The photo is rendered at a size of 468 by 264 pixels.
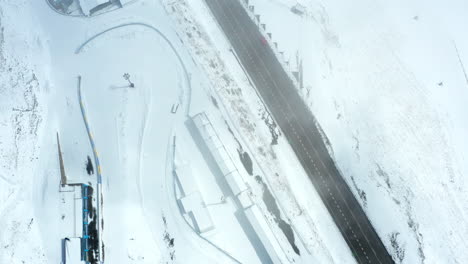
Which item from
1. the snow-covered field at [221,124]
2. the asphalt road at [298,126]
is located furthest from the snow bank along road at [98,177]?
the asphalt road at [298,126]

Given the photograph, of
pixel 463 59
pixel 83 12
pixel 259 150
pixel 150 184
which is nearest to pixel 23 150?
pixel 150 184

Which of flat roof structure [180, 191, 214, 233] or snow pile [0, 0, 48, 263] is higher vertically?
snow pile [0, 0, 48, 263]

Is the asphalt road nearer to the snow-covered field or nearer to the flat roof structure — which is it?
the snow-covered field

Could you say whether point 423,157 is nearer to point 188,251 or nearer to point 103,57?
point 188,251

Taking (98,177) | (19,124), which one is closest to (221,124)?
(98,177)

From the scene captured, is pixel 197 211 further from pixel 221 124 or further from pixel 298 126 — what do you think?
pixel 298 126

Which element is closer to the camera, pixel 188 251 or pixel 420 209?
pixel 188 251

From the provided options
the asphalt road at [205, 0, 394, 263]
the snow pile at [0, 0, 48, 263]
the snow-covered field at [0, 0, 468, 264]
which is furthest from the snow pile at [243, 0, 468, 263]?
the snow pile at [0, 0, 48, 263]
